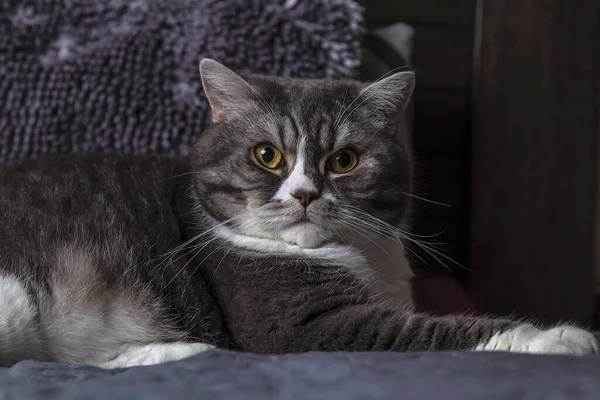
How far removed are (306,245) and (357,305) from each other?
0.54 ft

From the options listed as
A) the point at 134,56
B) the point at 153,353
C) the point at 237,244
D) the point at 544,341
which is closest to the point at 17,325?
the point at 153,353

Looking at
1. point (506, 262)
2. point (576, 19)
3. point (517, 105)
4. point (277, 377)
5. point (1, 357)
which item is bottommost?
point (506, 262)

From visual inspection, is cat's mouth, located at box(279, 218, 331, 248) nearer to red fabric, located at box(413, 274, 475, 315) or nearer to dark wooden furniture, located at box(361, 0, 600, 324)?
red fabric, located at box(413, 274, 475, 315)

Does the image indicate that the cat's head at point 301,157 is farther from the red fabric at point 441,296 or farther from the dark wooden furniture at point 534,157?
the dark wooden furniture at point 534,157

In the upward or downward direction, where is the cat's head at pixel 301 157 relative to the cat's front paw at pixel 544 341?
upward

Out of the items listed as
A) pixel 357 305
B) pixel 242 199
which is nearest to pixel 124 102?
pixel 242 199

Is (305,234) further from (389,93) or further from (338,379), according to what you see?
(338,379)

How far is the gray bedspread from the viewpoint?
1.93ft

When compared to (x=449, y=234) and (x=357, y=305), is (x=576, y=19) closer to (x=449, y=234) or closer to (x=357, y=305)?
(x=449, y=234)

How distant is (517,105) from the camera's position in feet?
Result: 6.78

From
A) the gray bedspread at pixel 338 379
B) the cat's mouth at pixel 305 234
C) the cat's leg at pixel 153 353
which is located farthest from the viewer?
the cat's mouth at pixel 305 234

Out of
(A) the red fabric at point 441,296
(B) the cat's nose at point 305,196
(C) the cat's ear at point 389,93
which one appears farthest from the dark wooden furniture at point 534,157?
(B) the cat's nose at point 305,196

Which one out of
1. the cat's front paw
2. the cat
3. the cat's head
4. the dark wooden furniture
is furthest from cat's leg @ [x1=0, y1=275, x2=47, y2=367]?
the dark wooden furniture

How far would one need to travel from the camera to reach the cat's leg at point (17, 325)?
964mm
